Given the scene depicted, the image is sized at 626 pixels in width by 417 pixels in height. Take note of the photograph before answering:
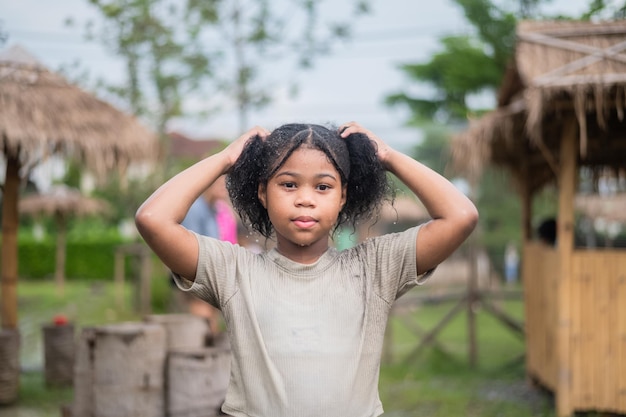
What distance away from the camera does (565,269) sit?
603cm

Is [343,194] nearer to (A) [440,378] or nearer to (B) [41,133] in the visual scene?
(B) [41,133]

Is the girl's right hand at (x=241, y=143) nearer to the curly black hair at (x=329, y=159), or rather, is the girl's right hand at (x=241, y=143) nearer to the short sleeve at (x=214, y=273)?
the curly black hair at (x=329, y=159)

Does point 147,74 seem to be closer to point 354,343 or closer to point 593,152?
point 593,152

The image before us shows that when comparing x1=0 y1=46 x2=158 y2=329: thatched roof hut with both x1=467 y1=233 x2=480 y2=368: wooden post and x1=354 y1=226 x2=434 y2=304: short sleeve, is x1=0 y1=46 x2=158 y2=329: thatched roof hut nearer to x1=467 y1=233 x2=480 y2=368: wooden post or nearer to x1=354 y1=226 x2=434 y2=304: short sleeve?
x1=467 y1=233 x2=480 y2=368: wooden post

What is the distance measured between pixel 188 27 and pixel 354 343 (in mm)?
Result: 11612

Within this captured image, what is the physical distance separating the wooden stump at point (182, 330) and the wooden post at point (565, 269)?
9.52 feet

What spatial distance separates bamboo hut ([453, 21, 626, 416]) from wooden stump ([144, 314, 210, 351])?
9.20 feet

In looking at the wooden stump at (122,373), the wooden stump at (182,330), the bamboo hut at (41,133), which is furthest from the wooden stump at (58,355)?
the wooden stump at (122,373)

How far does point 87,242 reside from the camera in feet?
82.5

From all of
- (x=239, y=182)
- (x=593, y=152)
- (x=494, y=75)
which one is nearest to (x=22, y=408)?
(x=239, y=182)

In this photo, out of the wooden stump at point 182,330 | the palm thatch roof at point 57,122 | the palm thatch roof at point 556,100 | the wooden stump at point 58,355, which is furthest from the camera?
the wooden stump at point 58,355

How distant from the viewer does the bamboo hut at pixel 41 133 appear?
23.1 ft

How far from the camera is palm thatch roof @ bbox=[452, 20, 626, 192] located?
17.8ft

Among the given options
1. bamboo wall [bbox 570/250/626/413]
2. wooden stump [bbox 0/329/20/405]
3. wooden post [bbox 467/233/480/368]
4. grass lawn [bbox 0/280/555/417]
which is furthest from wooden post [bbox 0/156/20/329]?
bamboo wall [bbox 570/250/626/413]
